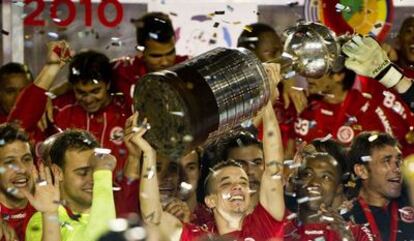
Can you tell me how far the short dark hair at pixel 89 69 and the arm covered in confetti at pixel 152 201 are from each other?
749mm

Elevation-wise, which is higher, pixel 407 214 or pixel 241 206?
pixel 241 206

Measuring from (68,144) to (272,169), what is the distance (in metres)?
0.68

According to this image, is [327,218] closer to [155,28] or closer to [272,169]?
[272,169]

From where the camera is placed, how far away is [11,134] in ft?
14.3

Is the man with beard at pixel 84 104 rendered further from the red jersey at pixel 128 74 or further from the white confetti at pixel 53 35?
the white confetti at pixel 53 35

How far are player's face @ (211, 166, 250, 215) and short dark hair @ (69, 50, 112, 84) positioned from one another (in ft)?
2.50

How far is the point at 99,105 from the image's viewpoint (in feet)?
15.7

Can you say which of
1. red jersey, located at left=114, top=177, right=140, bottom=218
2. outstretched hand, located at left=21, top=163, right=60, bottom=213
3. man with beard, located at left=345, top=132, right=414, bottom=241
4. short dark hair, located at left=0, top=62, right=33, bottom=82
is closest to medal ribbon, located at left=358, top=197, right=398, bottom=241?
man with beard, located at left=345, top=132, right=414, bottom=241

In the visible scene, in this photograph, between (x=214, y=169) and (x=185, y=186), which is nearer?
(x=214, y=169)

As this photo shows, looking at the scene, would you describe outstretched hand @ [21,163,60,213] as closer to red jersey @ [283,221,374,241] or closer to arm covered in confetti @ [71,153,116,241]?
arm covered in confetti @ [71,153,116,241]

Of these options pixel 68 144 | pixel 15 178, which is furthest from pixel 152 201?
pixel 15 178

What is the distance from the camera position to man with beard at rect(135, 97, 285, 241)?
163 inches

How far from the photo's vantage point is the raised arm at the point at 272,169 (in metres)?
4.15

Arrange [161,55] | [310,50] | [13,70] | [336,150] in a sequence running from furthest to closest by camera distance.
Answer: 1. [13,70]
2. [161,55]
3. [336,150]
4. [310,50]
